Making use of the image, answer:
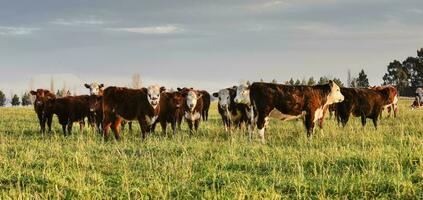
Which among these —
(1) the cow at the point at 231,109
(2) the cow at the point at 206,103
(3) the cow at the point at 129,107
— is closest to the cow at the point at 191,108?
(1) the cow at the point at 231,109

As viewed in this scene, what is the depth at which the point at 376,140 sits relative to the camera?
44.3ft

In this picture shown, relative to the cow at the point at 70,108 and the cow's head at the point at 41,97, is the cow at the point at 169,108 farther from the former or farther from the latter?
the cow's head at the point at 41,97

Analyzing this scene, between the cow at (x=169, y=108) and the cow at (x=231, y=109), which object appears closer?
the cow at (x=169, y=108)

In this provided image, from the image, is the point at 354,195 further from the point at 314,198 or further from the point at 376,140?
the point at 376,140

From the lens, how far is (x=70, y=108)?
20.0 m

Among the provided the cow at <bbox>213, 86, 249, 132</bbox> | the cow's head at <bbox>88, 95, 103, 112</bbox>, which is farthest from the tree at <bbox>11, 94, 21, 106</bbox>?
the cow at <bbox>213, 86, 249, 132</bbox>

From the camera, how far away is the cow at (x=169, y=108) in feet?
60.2

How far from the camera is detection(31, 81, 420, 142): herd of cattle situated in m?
15.9

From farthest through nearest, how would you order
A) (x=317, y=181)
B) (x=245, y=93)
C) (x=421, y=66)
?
(x=421, y=66) < (x=245, y=93) < (x=317, y=181)

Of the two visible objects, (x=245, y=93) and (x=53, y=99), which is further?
(x=53, y=99)

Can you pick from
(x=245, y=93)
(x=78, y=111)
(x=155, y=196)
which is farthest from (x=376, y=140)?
(x=78, y=111)

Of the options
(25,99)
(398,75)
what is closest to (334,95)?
(398,75)

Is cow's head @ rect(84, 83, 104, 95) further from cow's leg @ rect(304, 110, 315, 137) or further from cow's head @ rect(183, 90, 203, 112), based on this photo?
cow's leg @ rect(304, 110, 315, 137)

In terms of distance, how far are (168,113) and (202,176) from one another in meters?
10.2
